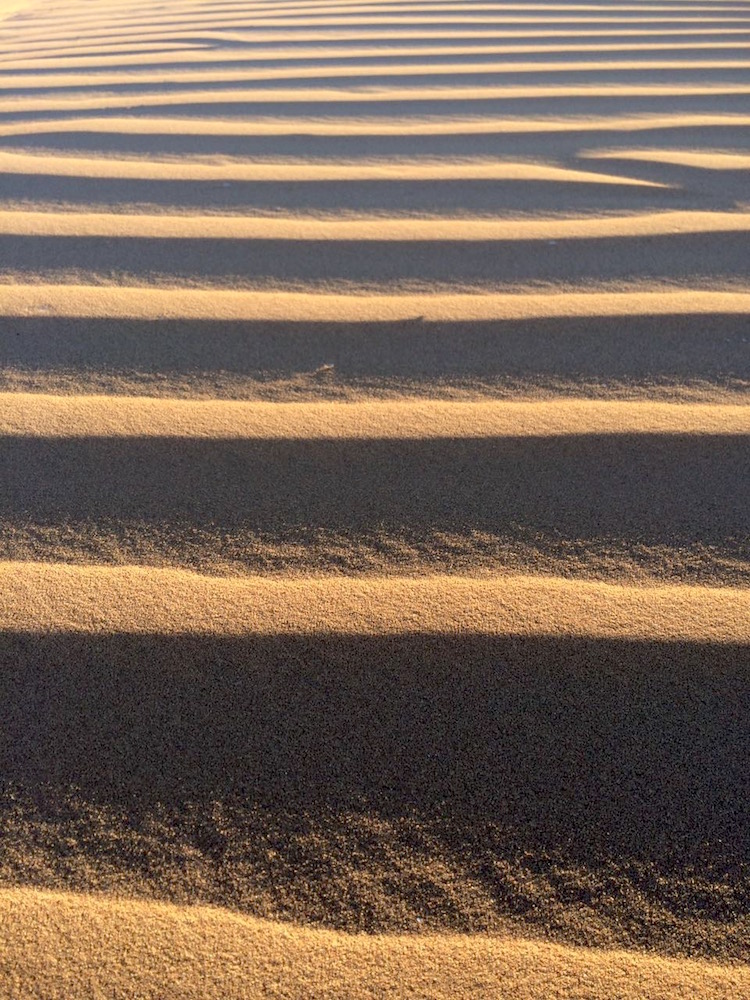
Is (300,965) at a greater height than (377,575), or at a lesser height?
lesser

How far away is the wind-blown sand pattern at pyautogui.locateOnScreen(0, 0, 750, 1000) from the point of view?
0.83 m

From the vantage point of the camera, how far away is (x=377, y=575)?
1.19 metres

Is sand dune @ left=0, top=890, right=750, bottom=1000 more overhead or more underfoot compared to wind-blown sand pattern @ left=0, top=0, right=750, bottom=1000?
more underfoot

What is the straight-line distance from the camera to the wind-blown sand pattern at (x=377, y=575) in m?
0.83

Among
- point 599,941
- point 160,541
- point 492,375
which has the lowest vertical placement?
point 599,941

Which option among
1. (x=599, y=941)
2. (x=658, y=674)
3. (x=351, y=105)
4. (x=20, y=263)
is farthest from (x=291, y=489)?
(x=351, y=105)

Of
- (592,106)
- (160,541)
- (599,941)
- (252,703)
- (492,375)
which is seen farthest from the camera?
(592,106)

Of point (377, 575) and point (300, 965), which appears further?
point (377, 575)

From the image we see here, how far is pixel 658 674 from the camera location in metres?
1.04

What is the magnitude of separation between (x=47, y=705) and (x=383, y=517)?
505mm

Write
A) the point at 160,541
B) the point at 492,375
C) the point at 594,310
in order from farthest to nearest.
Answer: the point at 594,310 → the point at 492,375 → the point at 160,541

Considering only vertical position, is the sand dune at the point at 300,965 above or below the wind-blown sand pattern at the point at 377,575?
below

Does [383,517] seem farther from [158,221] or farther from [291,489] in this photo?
[158,221]

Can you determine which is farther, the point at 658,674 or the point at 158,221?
the point at 158,221
